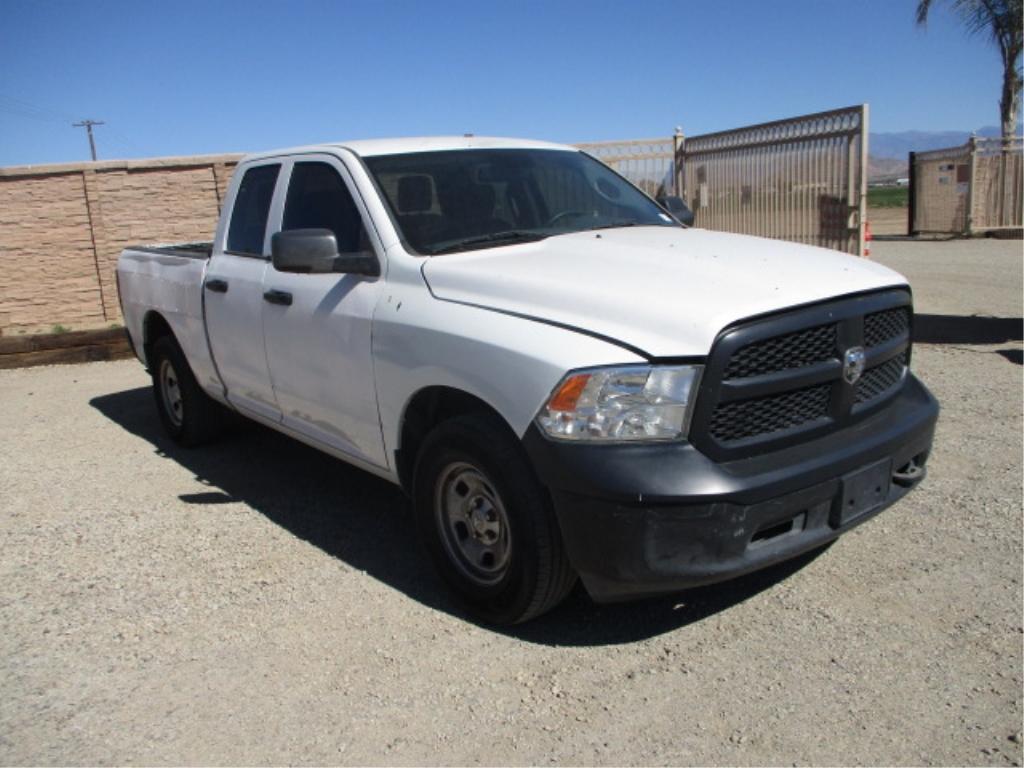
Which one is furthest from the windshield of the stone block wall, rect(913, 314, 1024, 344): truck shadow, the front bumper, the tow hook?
the stone block wall

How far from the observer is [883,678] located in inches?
126

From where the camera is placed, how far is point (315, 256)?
4.17m

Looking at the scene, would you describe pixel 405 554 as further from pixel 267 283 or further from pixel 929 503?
pixel 929 503

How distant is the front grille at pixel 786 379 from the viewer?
310 centimetres

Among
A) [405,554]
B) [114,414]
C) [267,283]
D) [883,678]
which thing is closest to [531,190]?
[267,283]

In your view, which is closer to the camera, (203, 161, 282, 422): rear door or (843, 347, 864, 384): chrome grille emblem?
(843, 347, 864, 384): chrome grille emblem

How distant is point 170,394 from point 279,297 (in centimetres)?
251

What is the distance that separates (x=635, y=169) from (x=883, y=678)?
37.1 feet

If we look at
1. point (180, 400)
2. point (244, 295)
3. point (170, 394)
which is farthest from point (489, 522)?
point (170, 394)

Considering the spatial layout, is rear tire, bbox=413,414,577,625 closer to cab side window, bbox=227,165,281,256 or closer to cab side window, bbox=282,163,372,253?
cab side window, bbox=282,163,372,253

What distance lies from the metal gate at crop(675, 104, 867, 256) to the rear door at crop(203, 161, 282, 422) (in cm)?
647

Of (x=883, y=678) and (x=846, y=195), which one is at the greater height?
(x=846, y=195)

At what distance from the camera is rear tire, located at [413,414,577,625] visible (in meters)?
3.35

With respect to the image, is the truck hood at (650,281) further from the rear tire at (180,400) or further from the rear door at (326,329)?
the rear tire at (180,400)
